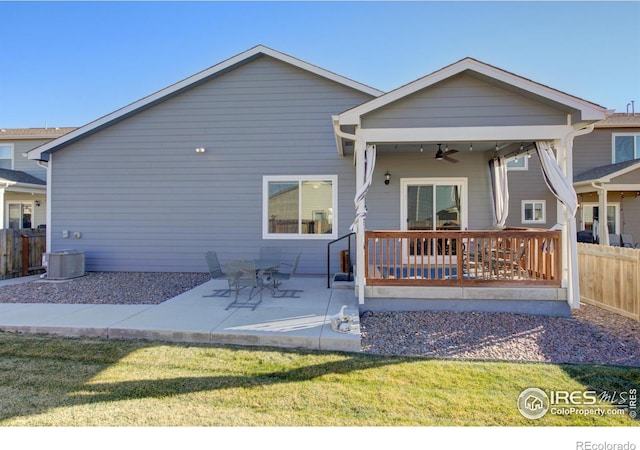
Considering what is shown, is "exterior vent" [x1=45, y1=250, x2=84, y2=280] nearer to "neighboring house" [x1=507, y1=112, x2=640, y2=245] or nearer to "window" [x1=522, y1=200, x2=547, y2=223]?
"neighboring house" [x1=507, y1=112, x2=640, y2=245]

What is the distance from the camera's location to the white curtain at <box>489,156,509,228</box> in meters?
7.87

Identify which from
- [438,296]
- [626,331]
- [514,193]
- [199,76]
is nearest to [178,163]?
[199,76]

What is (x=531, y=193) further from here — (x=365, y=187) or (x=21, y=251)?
(x=21, y=251)

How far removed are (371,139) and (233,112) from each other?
472 cm

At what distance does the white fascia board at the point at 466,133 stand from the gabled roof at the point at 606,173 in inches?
284

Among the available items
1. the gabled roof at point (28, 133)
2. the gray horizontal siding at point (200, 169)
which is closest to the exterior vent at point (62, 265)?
the gray horizontal siding at point (200, 169)

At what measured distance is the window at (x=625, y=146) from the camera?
12641mm

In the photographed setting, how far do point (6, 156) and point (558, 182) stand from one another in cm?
1932

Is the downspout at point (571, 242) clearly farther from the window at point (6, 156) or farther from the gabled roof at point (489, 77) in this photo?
the window at point (6, 156)

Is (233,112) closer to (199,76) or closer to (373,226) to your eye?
(199,76)

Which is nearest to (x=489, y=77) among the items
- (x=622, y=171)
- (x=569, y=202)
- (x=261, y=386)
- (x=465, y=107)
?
(x=465, y=107)

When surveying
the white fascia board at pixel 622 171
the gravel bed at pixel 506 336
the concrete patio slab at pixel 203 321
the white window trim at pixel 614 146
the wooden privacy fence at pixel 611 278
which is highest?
the white window trim at pixel 614 146

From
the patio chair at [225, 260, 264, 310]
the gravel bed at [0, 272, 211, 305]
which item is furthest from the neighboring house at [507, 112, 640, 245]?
the gravel bed at [0, 272, 211, 305]

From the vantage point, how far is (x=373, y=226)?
8.42m
